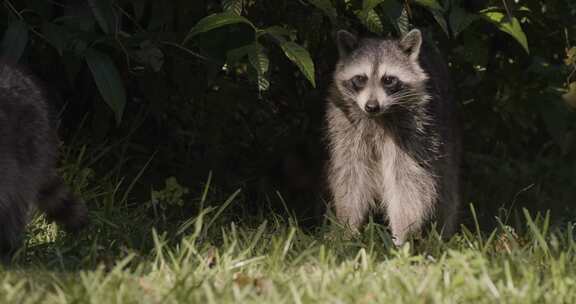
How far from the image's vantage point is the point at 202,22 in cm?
397

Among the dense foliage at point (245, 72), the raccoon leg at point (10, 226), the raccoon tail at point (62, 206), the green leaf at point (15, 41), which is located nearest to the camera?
the raccoon leg at point (10, 226)

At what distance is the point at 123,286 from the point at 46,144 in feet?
5.21

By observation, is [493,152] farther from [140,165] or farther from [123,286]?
[123,286]

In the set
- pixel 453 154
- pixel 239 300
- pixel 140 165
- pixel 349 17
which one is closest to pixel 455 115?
pixel 453 154

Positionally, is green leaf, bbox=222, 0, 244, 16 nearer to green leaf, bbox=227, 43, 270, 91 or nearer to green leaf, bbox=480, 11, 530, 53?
green leaf, bbox=227, 43, 270, 91

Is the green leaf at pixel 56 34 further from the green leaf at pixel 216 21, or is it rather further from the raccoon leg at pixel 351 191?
the raccoon leg at pixel 351 191

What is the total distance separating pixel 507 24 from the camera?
4059mm

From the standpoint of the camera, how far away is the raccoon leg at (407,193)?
507 centimetres

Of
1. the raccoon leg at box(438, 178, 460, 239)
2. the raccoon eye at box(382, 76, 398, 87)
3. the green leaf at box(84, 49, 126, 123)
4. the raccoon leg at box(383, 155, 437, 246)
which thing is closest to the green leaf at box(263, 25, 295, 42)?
the green leaf at box(84, 49, 126, 123)

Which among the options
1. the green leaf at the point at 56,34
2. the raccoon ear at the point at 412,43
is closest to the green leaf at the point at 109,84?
the green leaf at the point at 56,34

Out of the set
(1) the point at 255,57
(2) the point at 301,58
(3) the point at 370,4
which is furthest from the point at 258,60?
(3) the point at 370,4

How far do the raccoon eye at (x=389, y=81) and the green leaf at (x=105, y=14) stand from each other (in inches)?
59.3

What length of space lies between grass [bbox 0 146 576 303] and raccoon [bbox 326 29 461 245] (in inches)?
25.5

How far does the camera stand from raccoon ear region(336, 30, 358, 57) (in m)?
5.00
